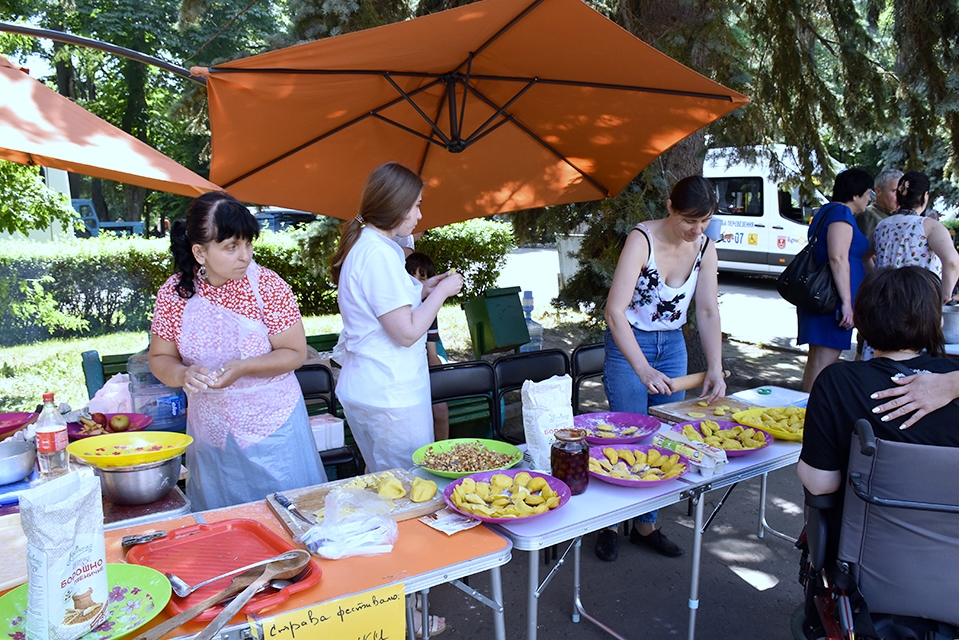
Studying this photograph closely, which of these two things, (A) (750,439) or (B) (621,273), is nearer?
(A) (750,439)

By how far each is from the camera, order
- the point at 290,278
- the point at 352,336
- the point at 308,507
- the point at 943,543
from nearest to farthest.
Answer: the point at 943,543, the point at 308,507, the point at 352,336, the point at 290,278

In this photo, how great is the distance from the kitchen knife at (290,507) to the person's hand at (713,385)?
1.95 meters

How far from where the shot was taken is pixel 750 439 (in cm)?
257

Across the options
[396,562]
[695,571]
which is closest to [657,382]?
[695,571]

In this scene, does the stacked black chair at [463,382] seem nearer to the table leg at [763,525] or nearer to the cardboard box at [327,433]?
the cardboard box at [327,433]

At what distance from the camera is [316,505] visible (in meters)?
2.03

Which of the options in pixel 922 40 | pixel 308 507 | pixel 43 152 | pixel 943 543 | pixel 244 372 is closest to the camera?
pixel 943 543

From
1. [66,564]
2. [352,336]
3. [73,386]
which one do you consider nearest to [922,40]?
[352,336]

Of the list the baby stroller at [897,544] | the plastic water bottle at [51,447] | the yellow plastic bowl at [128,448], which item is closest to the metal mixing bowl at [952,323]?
the baby stroller at [897,544]

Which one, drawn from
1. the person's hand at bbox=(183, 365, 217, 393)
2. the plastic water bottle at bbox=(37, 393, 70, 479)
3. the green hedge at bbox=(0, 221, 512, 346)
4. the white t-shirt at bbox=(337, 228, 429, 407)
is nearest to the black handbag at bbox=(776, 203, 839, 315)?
the white t-shirt at bbox=(337, 228, 429, 407)

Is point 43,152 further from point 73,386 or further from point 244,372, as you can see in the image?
point 73,386

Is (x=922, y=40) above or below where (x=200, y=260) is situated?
above

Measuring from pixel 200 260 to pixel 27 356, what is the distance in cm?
695

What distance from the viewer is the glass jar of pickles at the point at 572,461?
7.04 feet
